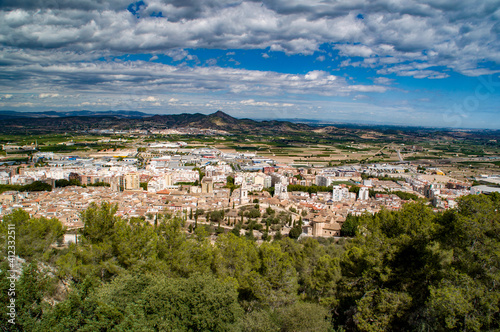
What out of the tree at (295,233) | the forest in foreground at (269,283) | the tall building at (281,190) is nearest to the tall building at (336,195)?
the tall building at (281,190)

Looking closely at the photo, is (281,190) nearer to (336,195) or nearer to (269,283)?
(336,195)

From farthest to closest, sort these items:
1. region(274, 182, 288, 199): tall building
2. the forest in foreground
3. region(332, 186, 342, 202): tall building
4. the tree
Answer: region(274, 182, 288, 199): tall building, region(332, 186, 342, 202): tall building, the tree, the forest in foreground

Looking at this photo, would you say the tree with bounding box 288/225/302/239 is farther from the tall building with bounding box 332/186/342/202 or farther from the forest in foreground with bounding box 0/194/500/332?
the tall building with bounding box 332/186/342/202

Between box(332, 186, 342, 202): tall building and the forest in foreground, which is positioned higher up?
the forest in foreground

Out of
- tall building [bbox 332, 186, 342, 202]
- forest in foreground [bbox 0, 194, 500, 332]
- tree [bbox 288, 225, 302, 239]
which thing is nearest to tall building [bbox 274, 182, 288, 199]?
tall building [bbox 332, 186, 342, 202]

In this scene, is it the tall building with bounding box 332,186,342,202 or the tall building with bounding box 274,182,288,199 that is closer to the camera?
the tall building with bounding box 332,186,342,202

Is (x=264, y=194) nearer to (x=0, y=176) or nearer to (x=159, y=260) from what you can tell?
(x=159, y=260)

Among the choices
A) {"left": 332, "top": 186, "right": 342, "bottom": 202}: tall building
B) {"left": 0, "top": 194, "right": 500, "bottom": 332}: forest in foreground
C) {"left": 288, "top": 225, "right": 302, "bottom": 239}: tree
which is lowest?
{"left": 288, "top": 225, "right": 302, "bottom": 239}: tree

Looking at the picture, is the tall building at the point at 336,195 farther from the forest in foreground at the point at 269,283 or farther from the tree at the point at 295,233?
the forest in foreground at the point at 269,283
